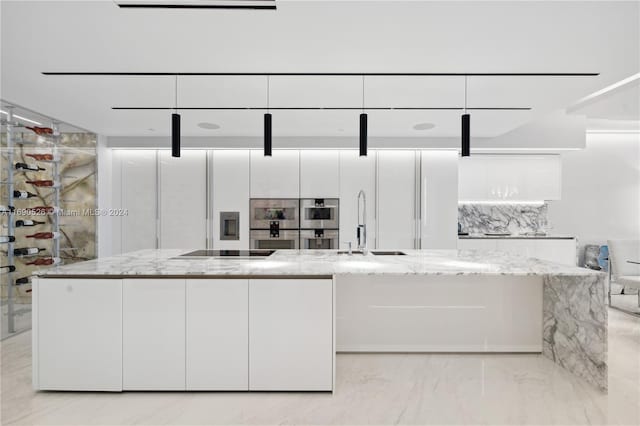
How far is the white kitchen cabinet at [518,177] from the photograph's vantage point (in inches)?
221

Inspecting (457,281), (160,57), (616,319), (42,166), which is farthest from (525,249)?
(42,166)

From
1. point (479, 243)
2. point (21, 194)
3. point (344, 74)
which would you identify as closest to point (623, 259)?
point (479, 243)

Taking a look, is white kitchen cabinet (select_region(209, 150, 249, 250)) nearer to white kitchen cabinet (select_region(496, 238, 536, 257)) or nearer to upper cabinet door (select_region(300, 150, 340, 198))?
upper cabinet door (select_region(300, 150, 340, 198))

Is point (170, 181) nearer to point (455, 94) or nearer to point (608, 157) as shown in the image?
point (455, 94)

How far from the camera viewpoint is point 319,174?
5391 millimetres

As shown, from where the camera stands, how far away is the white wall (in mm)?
6070

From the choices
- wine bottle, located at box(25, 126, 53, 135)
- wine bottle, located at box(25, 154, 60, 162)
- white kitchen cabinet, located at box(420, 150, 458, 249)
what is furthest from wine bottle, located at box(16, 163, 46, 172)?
white kitchen cabinet, located at box(420, 150, 458, 249)

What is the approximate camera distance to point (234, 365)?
2467mm

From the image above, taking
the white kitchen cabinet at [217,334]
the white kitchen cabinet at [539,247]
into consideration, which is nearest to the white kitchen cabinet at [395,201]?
the white kitchen cabinet at [539,247]

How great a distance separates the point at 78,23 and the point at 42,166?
270 cm

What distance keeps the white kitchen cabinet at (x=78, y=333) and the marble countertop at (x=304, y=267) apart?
0.32ft

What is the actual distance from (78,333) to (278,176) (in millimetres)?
3386

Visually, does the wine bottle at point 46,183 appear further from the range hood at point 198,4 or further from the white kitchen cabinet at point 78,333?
the range hood at point 198,4

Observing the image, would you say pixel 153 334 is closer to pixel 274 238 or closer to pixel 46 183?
pixel 46 183
